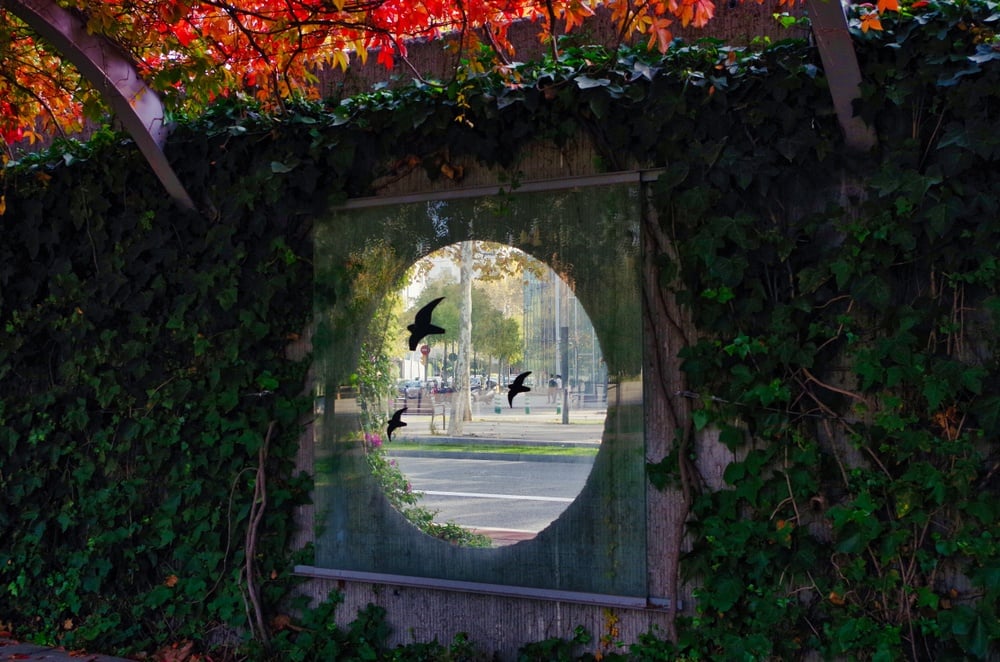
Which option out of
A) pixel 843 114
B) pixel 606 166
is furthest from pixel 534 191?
pixel 843 114

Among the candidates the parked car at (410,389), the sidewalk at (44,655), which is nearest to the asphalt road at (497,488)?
the parked car at (410,389)

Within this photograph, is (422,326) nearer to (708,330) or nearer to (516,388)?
(516,388)

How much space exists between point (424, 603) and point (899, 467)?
2.57m

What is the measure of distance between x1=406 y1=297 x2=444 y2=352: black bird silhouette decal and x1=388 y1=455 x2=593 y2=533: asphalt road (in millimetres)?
666

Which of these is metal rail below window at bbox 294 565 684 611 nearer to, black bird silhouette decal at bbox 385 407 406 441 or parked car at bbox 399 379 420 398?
black bird silhouette decal at bbox 385 407 406 441

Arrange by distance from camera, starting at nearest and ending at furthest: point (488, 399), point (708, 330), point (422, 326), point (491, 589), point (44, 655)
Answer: point (708, 330) < point (491, 589) < point (488, 399) < point (422, 326) < point (44, 655)

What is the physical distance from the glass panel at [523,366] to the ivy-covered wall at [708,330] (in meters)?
0.17

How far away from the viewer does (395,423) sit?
5148 millimetres

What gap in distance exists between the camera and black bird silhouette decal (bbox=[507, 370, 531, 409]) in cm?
480

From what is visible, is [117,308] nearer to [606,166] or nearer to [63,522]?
[63,522]

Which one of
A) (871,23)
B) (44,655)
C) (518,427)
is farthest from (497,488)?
(44,655)

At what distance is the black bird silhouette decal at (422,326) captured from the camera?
508 cm

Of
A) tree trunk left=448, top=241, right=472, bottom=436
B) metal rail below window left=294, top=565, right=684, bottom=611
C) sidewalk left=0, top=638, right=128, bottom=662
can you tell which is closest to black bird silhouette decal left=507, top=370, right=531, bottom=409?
tree trunk left=448, top=241, right=472, bottom=436

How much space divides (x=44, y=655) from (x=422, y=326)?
3210 mm
